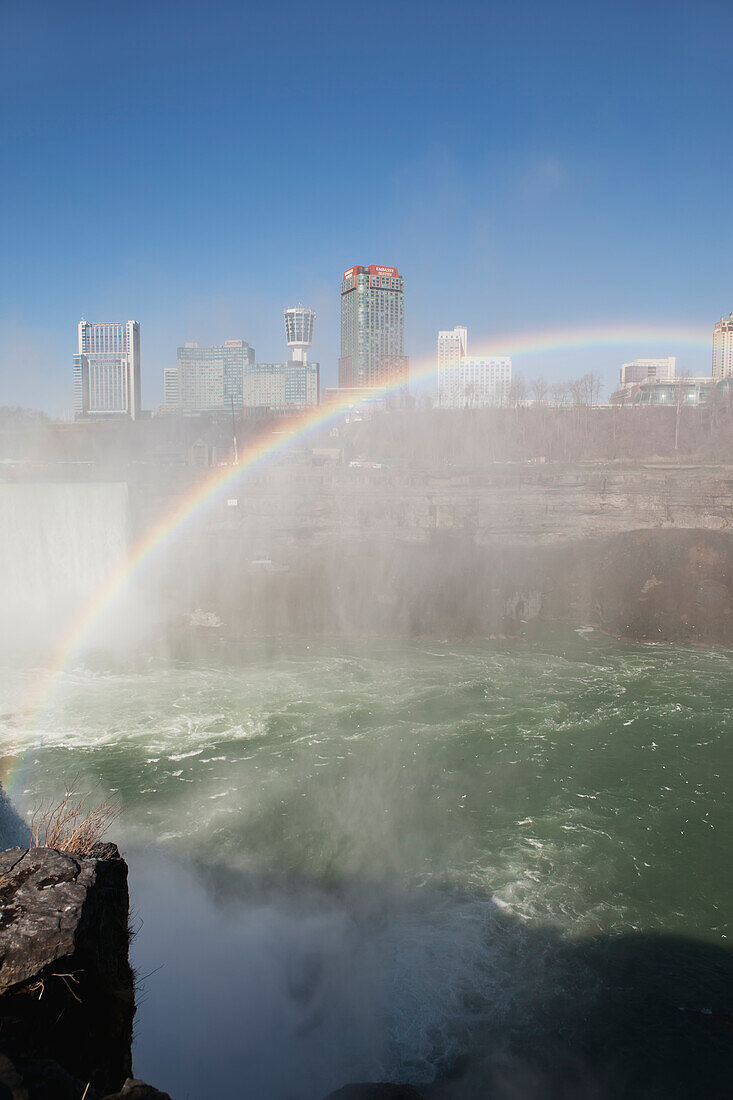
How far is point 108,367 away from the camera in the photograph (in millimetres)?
148125

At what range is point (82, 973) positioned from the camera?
173 inches

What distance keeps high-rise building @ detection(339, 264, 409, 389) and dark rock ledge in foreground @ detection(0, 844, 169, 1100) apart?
81.8m

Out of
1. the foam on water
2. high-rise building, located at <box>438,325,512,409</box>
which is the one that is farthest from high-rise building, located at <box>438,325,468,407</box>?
the foam on water

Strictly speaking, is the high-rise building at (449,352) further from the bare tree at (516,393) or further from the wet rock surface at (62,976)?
the wet rock surface at (62,976)

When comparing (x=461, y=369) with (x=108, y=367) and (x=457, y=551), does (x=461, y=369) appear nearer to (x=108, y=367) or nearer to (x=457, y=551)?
(x=457, y=551)

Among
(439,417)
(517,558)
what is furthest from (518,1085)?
(439,417)

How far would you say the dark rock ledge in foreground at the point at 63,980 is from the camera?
347cm

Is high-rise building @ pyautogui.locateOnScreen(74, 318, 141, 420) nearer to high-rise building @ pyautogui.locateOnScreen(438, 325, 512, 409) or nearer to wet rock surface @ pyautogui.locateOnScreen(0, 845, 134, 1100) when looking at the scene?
high-rise building @ pyautogui.locateOnScreen(438, 325, 512, 409)

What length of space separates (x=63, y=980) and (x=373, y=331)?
8575 centimetres

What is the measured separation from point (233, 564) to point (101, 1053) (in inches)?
1190

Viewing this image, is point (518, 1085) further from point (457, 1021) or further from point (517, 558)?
point (517, 558)

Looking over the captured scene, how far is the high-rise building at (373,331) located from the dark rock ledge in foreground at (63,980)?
3220 inches

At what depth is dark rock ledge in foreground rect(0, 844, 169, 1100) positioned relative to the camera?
3.47m

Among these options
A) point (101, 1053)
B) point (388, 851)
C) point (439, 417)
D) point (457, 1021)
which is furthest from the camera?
point (439, 417)
